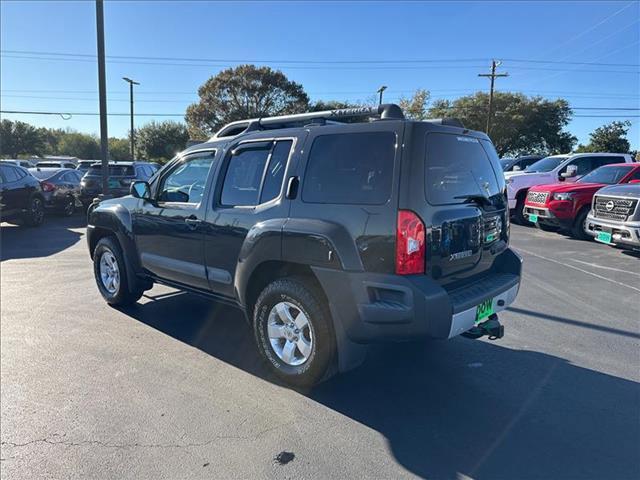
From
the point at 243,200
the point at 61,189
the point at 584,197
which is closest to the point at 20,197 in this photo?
the point at 61,189

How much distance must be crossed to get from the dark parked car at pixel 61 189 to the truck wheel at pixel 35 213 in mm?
550

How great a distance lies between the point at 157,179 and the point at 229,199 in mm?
1267

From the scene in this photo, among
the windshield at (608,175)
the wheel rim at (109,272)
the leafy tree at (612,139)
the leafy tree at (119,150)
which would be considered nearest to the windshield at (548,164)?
the windshield at (608,175)

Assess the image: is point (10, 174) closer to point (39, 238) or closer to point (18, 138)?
point (39, 238)

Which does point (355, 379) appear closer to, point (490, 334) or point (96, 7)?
point (490, 334)

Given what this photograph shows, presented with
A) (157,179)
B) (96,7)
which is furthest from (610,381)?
(96,7)

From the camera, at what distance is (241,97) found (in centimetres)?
4394

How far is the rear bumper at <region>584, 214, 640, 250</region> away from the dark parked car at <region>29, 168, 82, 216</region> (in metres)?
13.7

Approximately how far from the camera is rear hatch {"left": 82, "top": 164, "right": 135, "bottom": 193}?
1481 centimetres

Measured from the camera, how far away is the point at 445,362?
3902mm

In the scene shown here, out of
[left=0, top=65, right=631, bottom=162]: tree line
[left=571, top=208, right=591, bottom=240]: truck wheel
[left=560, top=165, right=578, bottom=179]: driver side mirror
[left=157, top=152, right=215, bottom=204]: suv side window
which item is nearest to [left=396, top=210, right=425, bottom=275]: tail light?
[left=157, top=152, right=215, bottom=204]: suv side window

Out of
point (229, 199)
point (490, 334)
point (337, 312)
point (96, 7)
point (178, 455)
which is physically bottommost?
point (178, 455)

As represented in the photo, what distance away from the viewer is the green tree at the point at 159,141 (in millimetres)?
53062

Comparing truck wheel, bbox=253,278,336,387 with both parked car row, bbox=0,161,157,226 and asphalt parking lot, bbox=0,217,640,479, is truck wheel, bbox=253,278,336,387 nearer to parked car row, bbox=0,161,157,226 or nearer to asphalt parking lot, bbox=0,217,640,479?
asphalt parking lot, bbox=0,217,640,479
